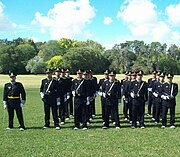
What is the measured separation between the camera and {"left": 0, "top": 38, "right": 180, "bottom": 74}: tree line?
8394 cm

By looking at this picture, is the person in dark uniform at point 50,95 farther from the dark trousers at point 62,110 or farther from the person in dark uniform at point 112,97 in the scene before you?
the person in dark uniform at point 112,97

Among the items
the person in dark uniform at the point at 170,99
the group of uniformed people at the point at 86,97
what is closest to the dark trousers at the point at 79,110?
the group of uniformed people at the point at 86,97

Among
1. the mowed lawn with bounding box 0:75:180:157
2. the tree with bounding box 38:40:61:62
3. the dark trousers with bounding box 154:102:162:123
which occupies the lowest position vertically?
the mowed lawn with bounding box 0:75:180:157

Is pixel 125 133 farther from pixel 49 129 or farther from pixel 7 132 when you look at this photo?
pixel 7 132

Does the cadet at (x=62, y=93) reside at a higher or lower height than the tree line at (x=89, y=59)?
lower

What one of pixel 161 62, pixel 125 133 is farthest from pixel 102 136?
pixel 161 62

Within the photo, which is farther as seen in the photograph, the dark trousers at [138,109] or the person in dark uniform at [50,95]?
the dark trousers at [138,109]

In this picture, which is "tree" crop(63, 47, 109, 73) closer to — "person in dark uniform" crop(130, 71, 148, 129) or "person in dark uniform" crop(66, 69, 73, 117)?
"person in dark uniform" crop(66, 69, 73, 117)

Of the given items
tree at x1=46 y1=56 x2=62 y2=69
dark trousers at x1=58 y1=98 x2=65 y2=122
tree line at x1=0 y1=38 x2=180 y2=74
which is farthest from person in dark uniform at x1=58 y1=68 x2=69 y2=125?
tree at x1=46 y1=56 x2=62 y2=69

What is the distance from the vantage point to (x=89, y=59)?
83.9 m

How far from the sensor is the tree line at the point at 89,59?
83.9m

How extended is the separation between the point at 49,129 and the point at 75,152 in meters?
3.39

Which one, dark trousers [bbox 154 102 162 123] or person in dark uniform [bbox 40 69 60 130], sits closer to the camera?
→ person in dark uniform [bbox 40 69 60 130]

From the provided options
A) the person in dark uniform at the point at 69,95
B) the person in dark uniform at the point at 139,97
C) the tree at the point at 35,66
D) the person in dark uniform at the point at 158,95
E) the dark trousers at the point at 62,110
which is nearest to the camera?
the person in dark uniform at the point at 139,97
